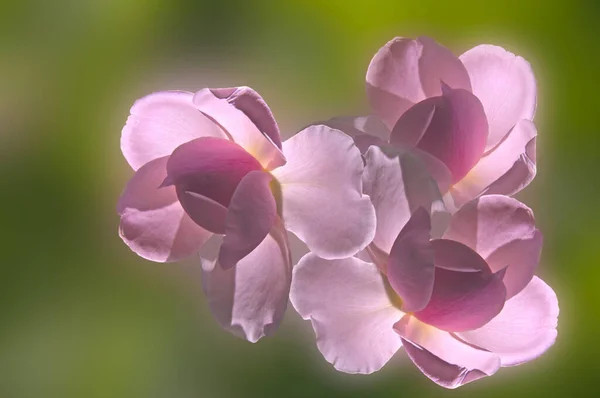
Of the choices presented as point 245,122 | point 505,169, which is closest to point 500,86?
point 505,169

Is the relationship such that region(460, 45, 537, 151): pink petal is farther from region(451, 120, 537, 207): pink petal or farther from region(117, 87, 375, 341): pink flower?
region(117, 87, 375, 341): pink flower

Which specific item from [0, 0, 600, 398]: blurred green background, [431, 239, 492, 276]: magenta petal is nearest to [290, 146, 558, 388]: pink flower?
[431, 239, 492, 276]: magenta petal

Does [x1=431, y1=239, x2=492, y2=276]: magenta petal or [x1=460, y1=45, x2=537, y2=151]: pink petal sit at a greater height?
[x1=460, y1=45, x2=537, y2=151]: pink petal

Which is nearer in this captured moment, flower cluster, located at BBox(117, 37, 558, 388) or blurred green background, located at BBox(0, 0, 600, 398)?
flower cluster, located at BBox(117, 37, 558, 388)

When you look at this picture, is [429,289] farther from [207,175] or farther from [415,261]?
[207,175]

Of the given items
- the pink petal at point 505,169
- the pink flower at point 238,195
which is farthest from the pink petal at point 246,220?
the pink petal at point 505,169

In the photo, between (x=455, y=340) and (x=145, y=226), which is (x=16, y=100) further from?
(x=455, y=340)

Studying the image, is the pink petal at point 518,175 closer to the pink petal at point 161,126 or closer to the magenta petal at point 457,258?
the magenta petal at point 457,258
